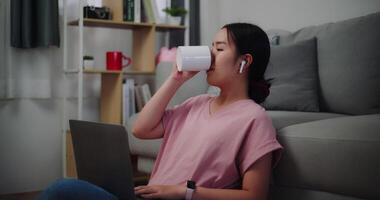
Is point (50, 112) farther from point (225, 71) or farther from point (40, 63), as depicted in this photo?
point (225, 71)

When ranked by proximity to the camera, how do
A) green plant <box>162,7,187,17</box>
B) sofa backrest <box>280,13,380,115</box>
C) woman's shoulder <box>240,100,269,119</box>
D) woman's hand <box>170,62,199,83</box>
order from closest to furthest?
woman's shoulder <box>240,100,269,119</box> → woman's hand <box>170,62,199,83</box> → sofa backrest <box>280,13,380,115</box> → green plant <box>162,7,187,17</box>

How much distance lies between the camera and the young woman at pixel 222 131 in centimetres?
113

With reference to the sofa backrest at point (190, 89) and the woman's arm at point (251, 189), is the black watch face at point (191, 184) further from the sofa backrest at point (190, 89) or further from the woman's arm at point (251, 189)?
the sofa backrest at point (190, 89)

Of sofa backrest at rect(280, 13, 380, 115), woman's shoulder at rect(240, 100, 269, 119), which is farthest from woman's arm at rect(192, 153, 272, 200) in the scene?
sofa backrest at rect(280, 13, 380, 115)

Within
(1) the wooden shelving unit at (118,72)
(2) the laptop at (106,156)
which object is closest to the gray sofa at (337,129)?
(2) the laptop at (106,156)

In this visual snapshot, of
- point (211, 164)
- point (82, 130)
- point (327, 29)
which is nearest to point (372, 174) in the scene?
point (211, 164)

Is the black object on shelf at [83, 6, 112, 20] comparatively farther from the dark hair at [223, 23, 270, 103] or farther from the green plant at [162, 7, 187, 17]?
the dark hair at [223, 23, 270, 103]

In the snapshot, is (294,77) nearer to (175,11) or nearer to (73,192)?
(175,11)

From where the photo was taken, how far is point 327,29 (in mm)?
2115

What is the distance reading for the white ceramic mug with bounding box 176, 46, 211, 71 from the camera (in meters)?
1.23

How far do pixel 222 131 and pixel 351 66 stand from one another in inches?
35.8

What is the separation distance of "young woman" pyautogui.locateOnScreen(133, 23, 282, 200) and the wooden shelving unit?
1.36 meters

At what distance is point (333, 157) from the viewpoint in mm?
1248

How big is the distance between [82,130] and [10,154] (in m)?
1.77
